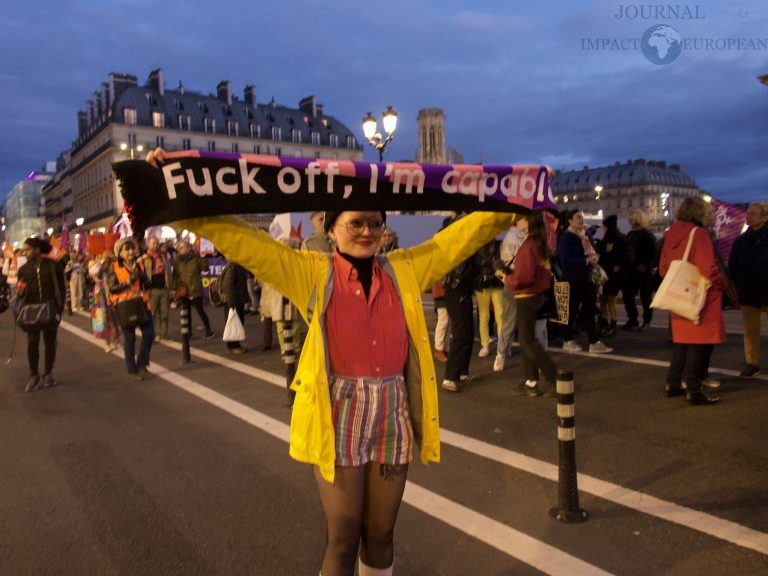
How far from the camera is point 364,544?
2809 millimetres

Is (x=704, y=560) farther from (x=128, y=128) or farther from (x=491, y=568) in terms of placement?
(x=128, y=128)

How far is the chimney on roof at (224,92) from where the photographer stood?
288 ft

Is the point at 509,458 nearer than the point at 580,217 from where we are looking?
Yes

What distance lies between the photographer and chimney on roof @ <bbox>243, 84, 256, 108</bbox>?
90.2m

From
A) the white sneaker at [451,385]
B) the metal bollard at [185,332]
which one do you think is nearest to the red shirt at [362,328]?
the white sneaker at [451,385]

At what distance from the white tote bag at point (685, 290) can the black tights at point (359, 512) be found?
14.8 ft

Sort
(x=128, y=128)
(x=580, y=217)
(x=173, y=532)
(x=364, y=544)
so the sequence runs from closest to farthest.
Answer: (x=364, y=544) → (x=173, y=532) → (x=580, y=217) → (x=128, y=128)

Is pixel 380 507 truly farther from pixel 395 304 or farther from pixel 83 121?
pixel 83 121

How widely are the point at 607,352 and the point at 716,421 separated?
139 inches

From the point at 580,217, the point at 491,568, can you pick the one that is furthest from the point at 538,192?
the point at 580,217

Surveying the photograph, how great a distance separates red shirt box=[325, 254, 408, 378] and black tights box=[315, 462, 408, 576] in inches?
16.0

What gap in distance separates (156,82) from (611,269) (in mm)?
82557

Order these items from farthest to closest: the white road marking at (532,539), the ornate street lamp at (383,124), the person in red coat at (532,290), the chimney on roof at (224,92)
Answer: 1. the chimney on roof at (224,92)
2. the ornate street lamp at (383,124)
3. the person in red coat at (532,290)
4. the white road marking at (532,539)

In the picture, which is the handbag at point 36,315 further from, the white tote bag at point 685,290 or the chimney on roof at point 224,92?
the chimney on roof at point 224,92
